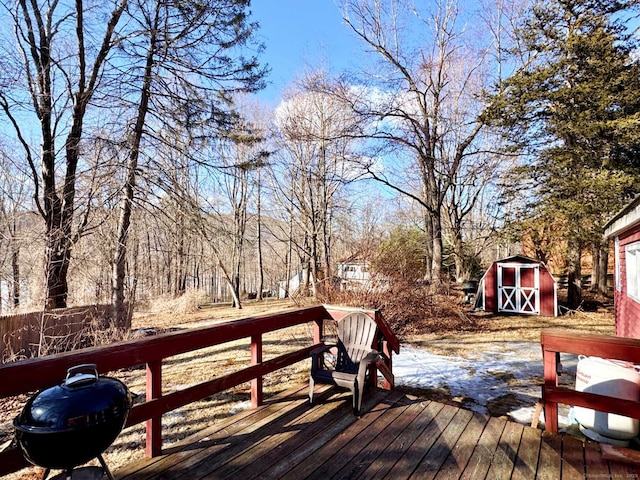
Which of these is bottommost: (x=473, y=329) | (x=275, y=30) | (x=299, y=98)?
(x=473, y=329)

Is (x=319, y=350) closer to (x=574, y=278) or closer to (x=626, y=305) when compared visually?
(x=626, y=305)

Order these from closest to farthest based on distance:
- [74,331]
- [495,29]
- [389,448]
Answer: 1. [389,448]
2. [74,331]
3. [495,29]

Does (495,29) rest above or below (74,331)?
above

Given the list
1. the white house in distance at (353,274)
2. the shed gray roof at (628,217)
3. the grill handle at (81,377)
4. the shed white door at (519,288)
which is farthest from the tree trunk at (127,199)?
the shed white door at (519,288)

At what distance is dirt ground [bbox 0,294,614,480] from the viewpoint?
3586mm

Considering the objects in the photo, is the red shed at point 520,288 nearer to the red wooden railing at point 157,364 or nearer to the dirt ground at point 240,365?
the dirt ground at point 240,365

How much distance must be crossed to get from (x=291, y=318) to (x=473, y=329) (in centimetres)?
742

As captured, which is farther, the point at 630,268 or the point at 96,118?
the point at 96,118

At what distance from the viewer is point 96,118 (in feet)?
24.2

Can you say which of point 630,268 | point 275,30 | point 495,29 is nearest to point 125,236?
point 275,30

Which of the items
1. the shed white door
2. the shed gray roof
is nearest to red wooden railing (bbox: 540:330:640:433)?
the shed gray roof

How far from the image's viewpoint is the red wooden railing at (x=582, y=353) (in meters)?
2.45

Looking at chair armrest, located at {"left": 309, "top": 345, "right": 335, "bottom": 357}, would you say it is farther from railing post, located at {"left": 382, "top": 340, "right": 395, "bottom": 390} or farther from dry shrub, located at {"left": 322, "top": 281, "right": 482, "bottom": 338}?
dry shrub, located at {"left": 322, "top": 281, "right": 482, "bottom": 338}

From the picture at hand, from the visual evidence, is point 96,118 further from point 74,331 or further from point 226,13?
point 74,331
